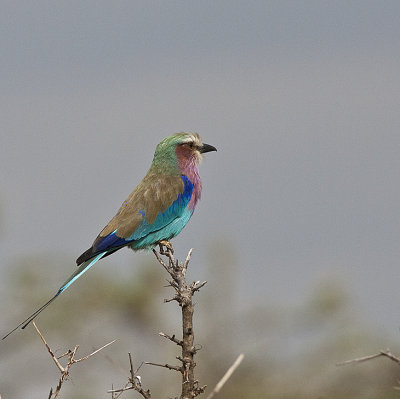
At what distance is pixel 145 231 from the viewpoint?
7293 mm

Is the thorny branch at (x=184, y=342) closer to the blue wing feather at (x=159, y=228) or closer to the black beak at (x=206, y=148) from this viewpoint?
the blue wing feather at (x=159, y=228)

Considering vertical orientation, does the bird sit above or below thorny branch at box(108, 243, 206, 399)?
above

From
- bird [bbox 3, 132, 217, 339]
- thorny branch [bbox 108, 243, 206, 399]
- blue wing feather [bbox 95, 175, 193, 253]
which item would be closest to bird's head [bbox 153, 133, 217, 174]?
bird [bbox 3, 132, 217, 339]

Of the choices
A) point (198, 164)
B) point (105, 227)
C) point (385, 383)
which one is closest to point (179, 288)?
point (105, 227)

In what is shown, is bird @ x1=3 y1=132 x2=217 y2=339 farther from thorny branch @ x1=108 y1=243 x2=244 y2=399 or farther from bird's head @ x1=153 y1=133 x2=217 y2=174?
thorny branch @ x1=108 y1=243 x2=244 y2=399

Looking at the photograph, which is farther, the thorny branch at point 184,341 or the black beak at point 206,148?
the black beak at point 206,148

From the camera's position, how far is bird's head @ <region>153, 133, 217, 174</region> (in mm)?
7746

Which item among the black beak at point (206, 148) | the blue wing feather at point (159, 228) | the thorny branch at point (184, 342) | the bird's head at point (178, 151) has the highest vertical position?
the bird's head at point (178, 151)

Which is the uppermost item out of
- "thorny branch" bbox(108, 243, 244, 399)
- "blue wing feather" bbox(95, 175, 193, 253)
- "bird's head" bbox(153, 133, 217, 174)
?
"bird's head" bbox(153, 133, 217, 174)

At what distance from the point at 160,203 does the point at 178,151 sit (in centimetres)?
58

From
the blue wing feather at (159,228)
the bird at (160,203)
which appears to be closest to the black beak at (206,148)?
the bird at (160,203)

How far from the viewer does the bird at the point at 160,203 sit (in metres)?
7.14

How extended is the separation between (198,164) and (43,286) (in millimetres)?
13433

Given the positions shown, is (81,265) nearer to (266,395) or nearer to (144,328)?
(266,395)
